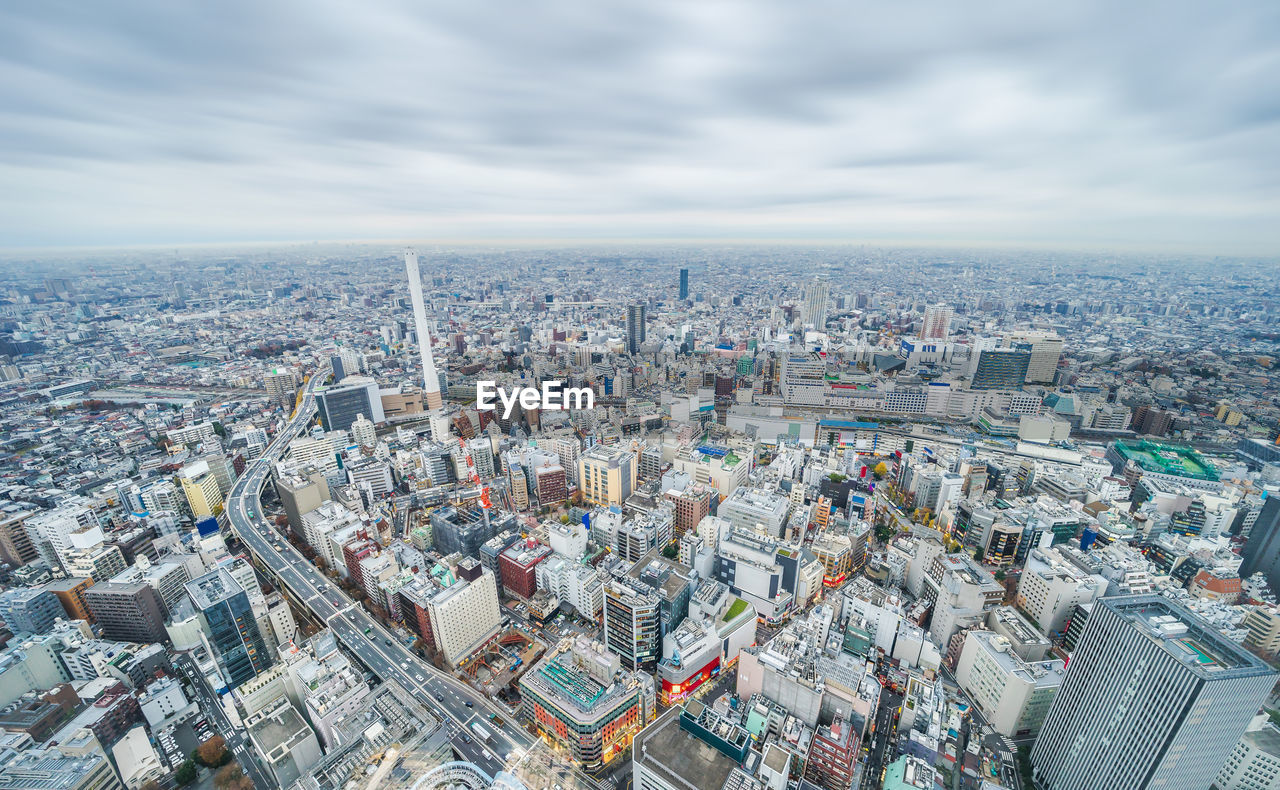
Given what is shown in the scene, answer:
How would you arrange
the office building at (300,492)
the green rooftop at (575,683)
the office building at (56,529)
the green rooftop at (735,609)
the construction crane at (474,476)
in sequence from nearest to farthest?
the green rooftop at (575,683) → the green rooftop at (735,609) → the office building at (56,529) → the construction crane at (474,476) → the office building at (300,492)

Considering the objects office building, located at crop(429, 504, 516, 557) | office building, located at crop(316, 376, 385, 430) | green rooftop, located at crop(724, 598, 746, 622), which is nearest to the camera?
green rooftop, located at crop(724, 598, 746, 622)

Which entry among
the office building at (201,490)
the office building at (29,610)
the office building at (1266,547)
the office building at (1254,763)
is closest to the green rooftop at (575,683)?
the office building at (1254,763)

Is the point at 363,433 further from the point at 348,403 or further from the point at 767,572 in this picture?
the point at 767,572

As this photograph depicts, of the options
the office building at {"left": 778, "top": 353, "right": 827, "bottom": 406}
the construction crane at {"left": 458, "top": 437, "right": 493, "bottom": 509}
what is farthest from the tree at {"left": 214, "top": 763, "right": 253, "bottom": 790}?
the office building at {"left": 778, "top": 353, "right": 827, "bottom": 406}

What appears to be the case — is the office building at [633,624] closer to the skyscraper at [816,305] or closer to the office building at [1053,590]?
the office building at [1053,590]

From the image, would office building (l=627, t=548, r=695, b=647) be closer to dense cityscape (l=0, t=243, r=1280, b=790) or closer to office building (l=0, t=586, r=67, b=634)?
dense cityscape (l=0, t=243, r=1280, b=790)

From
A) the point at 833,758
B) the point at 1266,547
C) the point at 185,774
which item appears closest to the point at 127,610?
the point at 185,774

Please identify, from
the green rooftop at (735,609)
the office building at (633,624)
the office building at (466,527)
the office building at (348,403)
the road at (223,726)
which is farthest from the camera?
the office building at (348,403)

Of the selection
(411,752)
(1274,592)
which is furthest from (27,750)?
(1274,592)
